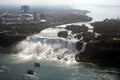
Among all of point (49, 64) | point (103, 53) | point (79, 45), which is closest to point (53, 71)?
point (49, 64)

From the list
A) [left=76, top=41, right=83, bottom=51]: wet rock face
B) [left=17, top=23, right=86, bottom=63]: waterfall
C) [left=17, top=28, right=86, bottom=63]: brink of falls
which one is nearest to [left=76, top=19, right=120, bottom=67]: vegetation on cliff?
[left=17, top=23, right=86, bottom=63]: waterfall

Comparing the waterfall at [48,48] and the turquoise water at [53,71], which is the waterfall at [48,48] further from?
the turquoise water at [53,71]

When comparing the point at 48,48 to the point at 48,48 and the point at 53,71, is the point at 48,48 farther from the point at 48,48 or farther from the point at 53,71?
the point at 53,71

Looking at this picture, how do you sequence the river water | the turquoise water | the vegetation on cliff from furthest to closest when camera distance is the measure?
the vegetation on cliff
the river water
the turquoise water

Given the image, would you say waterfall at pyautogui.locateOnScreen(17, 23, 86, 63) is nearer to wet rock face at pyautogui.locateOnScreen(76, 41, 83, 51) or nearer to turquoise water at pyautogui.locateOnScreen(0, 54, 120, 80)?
wet rock face at pyautogui.locateOnScreen(76, 41, 83, 51)

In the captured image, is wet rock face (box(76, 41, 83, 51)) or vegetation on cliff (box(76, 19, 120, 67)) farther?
wet rock face (box(76, 41, 83, 51))

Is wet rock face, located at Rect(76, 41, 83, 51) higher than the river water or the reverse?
higher

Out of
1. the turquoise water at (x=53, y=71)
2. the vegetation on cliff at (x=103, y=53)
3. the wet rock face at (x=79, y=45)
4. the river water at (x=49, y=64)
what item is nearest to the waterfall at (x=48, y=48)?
the river water at (x=49, y=64)

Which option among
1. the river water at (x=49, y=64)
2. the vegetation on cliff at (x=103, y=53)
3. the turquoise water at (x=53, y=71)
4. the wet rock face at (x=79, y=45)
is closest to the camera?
the turquoise water at (x=53, y=71)
